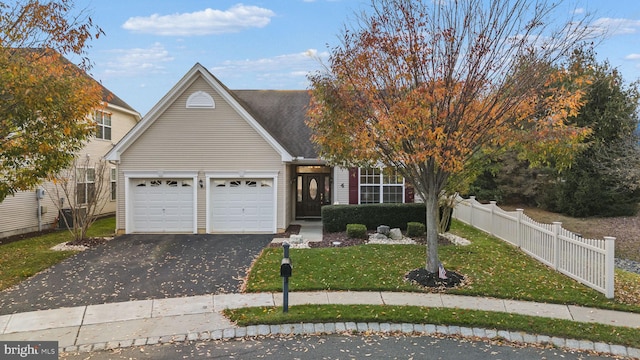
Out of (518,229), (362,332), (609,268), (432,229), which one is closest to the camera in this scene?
(362,332)

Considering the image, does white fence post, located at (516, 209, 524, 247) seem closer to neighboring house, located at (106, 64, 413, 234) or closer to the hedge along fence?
the hedge along fence

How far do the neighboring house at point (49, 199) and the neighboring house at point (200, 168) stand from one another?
1840 millimetres

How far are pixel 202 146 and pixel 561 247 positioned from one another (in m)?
12.2

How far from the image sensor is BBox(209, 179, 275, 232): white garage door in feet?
52.9

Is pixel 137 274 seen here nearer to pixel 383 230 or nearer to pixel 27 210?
pixel 383 230

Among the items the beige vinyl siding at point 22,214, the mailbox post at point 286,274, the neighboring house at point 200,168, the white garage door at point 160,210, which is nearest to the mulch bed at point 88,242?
the neighboring house at point 200,168

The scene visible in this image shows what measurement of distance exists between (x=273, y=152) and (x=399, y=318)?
398 inches

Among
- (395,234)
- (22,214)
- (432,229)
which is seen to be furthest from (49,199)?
(432,229)

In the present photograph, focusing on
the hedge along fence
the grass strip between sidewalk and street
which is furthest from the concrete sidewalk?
the hedge along fence

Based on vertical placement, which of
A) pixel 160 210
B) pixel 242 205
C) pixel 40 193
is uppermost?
pixel 40 193

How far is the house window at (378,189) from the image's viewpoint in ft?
58.5

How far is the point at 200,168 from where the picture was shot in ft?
52.4

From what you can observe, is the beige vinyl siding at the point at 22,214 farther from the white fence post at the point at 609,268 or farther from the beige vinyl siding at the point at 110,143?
the white fence post at the point at 609,268

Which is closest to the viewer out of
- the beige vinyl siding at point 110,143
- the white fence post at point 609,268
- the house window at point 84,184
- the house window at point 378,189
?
the white fence post at point 609,268
